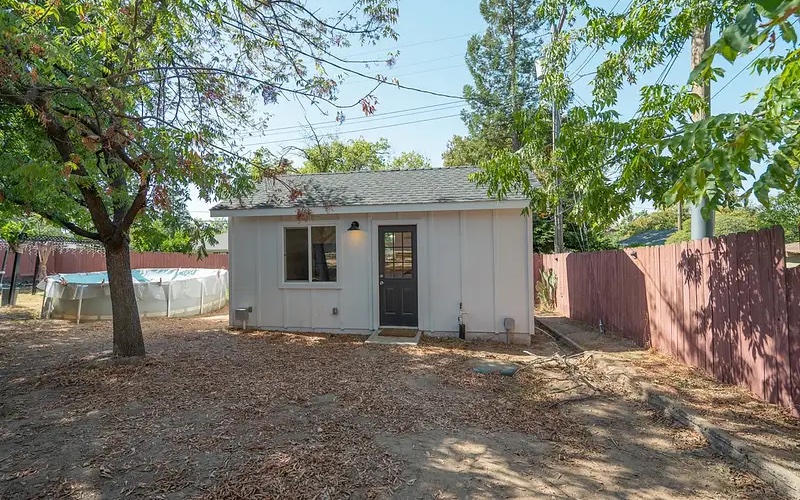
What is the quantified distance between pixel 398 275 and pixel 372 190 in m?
1.88

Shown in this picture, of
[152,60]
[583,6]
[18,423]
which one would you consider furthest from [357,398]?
[583,6]

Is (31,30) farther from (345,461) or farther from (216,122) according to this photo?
(345,461)

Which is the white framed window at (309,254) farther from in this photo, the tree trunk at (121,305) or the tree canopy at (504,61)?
the tree canopy at (504,61)

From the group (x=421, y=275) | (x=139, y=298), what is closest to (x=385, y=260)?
(x=421, y=275)

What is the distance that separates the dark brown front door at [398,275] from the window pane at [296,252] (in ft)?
4.94

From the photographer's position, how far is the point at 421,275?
773 centimetres

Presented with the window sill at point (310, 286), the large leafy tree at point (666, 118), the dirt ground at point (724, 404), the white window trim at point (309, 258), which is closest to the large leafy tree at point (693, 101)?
the large leafy tree at point (666, 118)

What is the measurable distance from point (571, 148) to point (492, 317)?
11.6 ft

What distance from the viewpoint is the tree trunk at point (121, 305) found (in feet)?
19.4

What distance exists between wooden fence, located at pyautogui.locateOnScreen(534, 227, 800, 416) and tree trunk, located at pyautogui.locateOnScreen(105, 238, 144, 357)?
7397 millimetres

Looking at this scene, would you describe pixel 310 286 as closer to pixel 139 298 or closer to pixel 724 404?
pixel 139 298

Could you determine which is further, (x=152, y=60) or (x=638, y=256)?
(x=638, y=256)

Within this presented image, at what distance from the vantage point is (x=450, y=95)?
814cm

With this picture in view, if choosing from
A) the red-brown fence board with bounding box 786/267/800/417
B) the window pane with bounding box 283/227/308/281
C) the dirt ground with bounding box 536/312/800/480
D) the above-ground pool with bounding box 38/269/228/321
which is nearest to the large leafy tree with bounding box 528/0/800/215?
the red-brown fence board with bounding box 786/267/800/417
